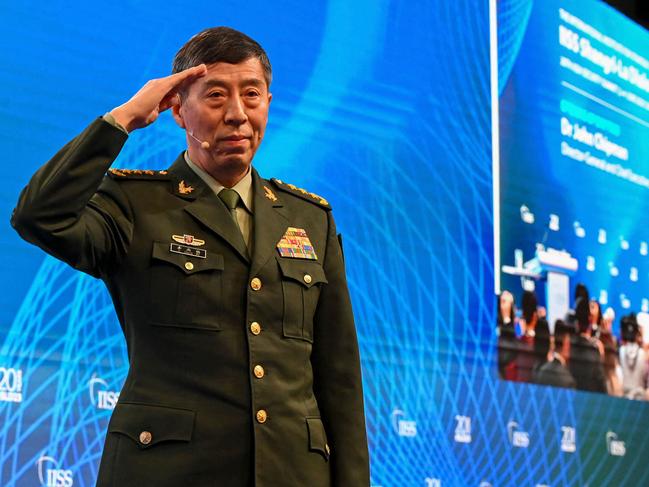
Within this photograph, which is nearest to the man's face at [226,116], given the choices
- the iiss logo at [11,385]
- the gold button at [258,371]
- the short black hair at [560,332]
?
the gold button at [258,371]

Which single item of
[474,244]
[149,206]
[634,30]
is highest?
[634,30]

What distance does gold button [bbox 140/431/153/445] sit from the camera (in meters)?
1.49

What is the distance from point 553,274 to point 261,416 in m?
2.80

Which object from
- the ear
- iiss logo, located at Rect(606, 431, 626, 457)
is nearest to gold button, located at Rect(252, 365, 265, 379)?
the ear

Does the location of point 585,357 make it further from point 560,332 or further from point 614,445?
point 614,445

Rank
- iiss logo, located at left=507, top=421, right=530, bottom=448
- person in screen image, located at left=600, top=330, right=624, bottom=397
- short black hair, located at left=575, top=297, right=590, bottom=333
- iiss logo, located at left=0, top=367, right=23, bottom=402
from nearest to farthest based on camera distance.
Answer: iiss logo, located at left=0, top=367, right=23, bottom=402 < iiss logo, located at left=507, top=421, right=530, bottom=448 < short black hair, located at left=575, top=297, right=590, bottom=333 < person in screen image, located at left=600, top=330, right=624, bottom=397

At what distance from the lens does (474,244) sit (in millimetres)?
3785

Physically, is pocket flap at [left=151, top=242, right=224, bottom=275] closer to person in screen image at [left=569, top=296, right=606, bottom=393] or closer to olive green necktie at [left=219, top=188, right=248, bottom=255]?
olive green necktie at [left=219, top=188, right=248, bottom=255]

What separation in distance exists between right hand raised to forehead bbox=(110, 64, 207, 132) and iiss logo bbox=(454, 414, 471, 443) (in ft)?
7.50

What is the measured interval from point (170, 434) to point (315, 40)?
2.11 meters

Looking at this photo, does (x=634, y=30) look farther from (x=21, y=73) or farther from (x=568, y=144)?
(x=21, y=73)

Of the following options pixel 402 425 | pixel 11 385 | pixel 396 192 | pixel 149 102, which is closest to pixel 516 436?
pixel 402 425

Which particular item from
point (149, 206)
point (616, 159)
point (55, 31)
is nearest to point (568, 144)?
point (616, 159)

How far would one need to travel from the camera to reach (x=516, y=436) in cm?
383
